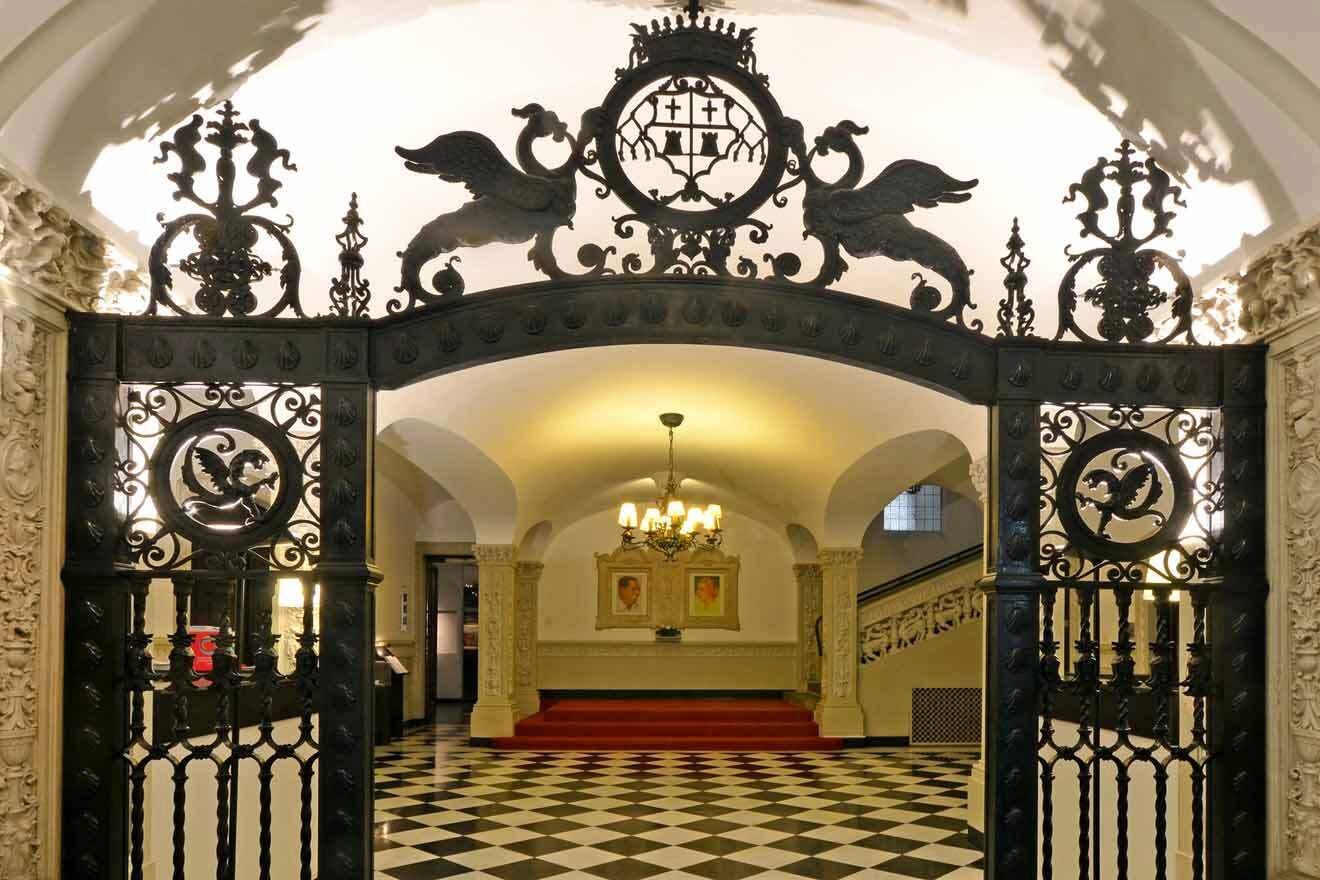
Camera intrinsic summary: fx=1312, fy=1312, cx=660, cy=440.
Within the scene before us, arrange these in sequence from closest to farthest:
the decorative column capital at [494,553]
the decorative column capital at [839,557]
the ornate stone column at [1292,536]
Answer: the ornate stone column at [1292,536]
the decorative column capital at [494,553]
the decorative column capital at [839,557]

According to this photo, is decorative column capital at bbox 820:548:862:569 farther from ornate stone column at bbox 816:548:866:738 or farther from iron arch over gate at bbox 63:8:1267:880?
iron arch over gate at bbox 63:8:1267:880

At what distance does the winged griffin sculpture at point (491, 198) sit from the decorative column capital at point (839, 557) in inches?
478

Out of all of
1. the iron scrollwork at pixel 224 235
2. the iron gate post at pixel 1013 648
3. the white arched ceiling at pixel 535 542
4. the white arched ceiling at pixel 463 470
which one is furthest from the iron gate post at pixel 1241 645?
the white arched ceiling at pixel 535 542

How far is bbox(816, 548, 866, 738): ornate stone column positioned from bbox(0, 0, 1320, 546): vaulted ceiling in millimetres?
8348

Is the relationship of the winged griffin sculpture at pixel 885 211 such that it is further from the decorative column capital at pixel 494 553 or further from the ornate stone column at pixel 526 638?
the ornate stone column at pixel 526 638

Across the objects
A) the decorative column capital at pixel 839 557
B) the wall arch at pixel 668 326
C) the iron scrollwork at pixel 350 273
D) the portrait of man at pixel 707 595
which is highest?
the iron scrollwork at pixel 350 273

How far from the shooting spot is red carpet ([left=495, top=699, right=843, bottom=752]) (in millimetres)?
16000

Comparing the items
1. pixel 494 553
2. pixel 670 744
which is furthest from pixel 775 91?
pixel 670 744

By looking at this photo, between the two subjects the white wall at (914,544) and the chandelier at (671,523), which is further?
the white wall at (914,544)

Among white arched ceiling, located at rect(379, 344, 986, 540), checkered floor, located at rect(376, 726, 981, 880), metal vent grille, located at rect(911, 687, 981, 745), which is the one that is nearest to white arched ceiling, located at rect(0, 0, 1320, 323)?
white arched ceiling, located at rect(379, 344, 986, 540)

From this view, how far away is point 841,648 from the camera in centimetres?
1596

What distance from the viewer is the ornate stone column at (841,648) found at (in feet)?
52.3

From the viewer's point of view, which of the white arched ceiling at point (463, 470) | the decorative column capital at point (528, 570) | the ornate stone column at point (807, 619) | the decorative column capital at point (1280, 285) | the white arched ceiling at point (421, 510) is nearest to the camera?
the decorative column capital at point (1280, 285)

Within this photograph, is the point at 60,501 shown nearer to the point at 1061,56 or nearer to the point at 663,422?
the point at 1061,56
